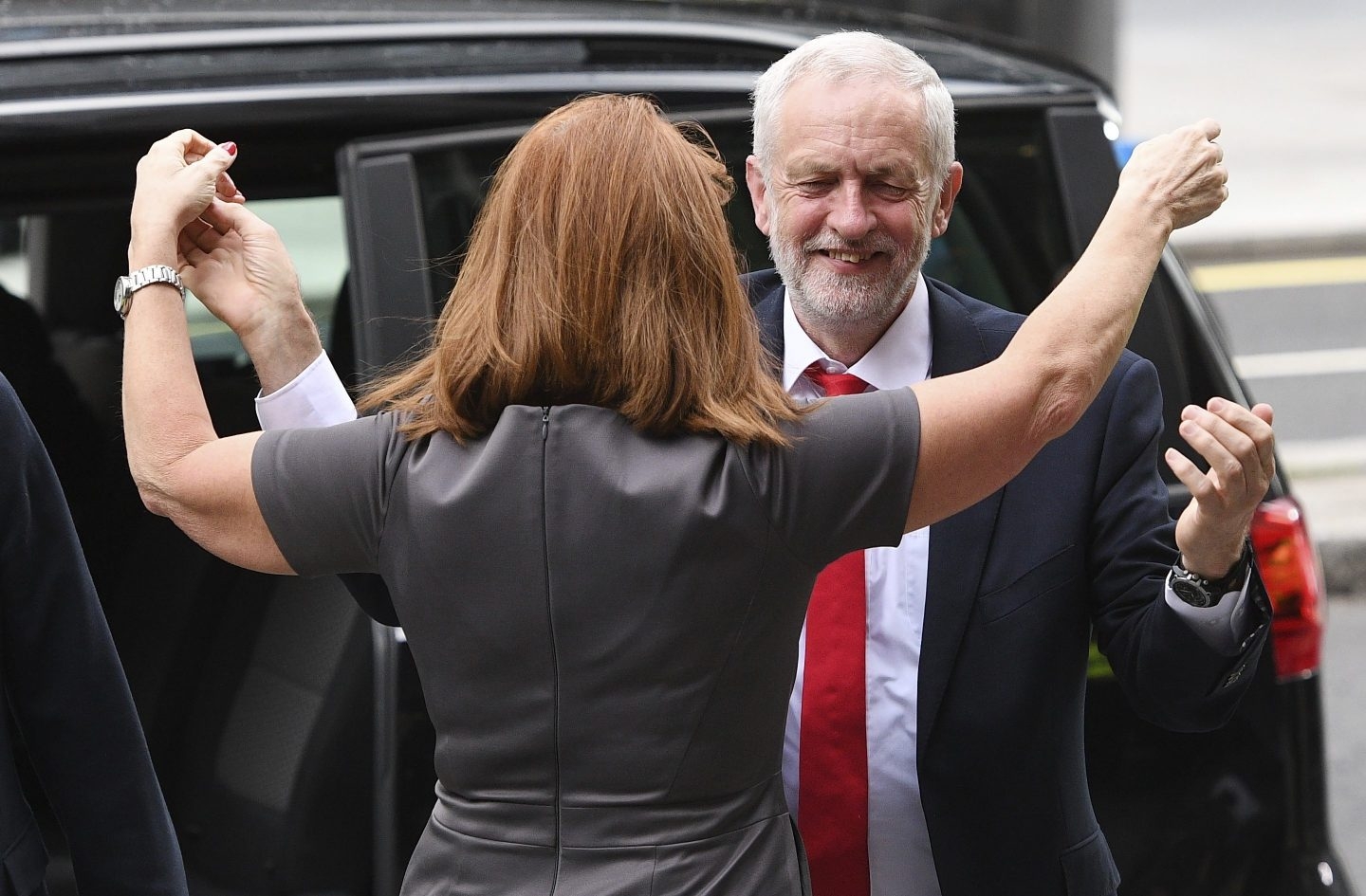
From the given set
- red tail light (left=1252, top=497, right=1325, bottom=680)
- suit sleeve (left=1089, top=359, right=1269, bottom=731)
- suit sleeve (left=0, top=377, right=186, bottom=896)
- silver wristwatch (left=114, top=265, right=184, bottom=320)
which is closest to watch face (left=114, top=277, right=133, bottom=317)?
silver wristwatch (left=114, top=265, right=184, bottom=320)

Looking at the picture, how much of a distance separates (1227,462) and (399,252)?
120cm

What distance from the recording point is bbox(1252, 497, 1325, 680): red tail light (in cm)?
252

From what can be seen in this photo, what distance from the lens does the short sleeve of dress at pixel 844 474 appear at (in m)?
1.51

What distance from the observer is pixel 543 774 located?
1.56 metres

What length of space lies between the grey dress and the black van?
0.81m

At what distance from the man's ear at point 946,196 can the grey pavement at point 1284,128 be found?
14.0 ft

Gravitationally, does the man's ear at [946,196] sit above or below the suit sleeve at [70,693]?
above

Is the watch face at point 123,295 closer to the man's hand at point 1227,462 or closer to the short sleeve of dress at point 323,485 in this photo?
the short sleeve of dress at point 323,485

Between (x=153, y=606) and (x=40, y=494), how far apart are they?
113cm

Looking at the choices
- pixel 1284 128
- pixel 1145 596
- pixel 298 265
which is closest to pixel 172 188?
pixel 1145 596

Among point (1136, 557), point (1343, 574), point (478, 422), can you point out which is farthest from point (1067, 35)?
point (478, 422)

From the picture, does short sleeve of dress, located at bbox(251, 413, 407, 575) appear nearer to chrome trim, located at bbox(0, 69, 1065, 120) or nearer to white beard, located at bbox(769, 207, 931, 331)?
white beard, located at bbox(769, 207, 931, 331)

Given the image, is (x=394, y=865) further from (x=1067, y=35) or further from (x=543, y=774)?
A: (x=1067, y=35)

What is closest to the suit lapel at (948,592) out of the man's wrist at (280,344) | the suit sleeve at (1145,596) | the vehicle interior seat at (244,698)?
the suit sleeve at (1145,596)
